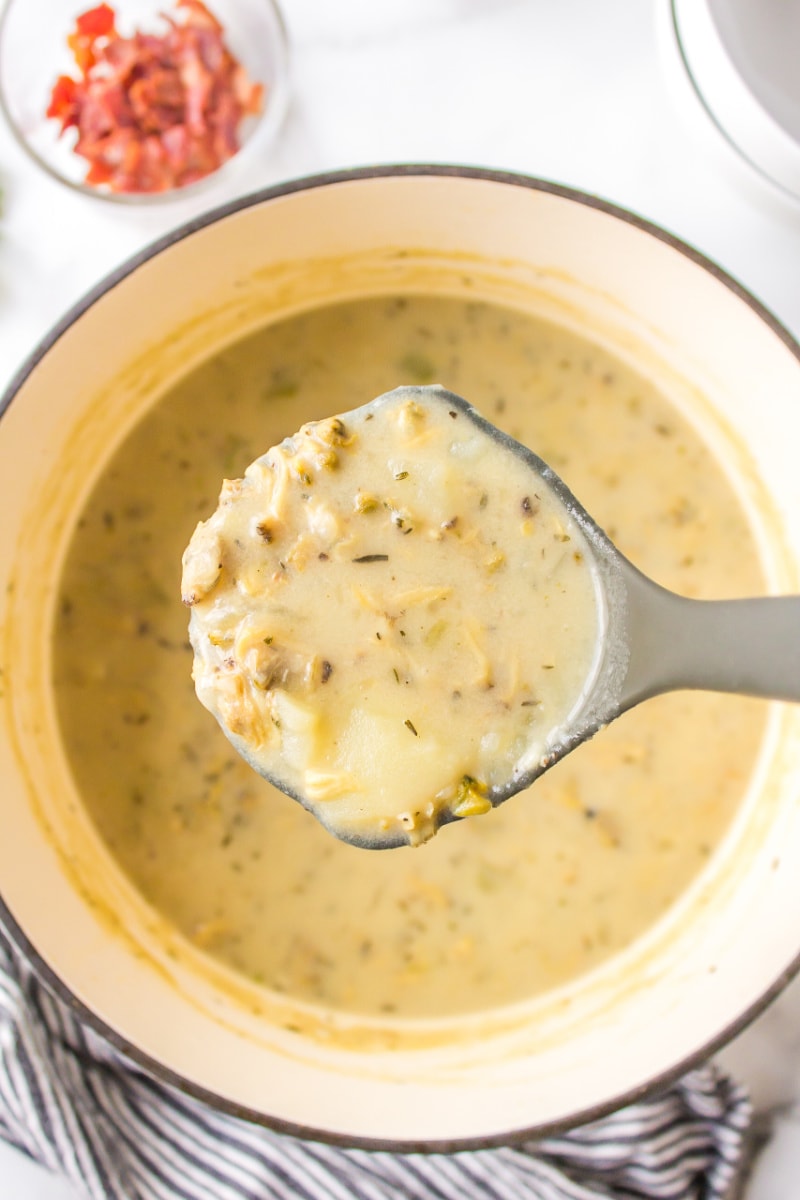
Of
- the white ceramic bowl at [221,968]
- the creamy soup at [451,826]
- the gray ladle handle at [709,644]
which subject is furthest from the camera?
the creamy soup at [451,826]

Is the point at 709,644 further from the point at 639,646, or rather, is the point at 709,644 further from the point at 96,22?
the point at 96,22

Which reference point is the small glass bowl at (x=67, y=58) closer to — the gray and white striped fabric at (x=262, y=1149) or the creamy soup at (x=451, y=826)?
the creamy soup at (x=451, y=826)

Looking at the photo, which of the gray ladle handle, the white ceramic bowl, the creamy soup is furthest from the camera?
the creamy soup

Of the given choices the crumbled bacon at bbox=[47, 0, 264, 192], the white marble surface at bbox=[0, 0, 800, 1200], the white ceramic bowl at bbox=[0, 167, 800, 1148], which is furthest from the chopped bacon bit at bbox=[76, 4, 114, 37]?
the white ceramic bowl at bbox=[0, 167, 800, 1148]

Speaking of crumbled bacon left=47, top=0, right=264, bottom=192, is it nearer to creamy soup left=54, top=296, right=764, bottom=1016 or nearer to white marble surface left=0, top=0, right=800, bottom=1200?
white marble surface left=0, top=0, right=800, bottom=1200

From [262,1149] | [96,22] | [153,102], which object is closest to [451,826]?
[262,1149]

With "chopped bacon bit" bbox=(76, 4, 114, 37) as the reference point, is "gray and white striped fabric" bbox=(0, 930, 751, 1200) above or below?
below

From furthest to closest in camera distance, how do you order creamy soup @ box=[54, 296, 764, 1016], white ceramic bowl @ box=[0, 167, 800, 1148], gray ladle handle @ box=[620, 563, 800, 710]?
1. creamy soup @ box=[54, 296, 764, 1016]
2. white ceramic bowl @ box=[0, 167, 800, 1148]
3. gray ladle handle @ box=[620, 563, 800, 710]

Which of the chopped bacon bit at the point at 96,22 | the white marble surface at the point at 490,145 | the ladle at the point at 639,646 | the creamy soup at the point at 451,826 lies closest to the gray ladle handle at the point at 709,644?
the ladle at the point at 639,646
